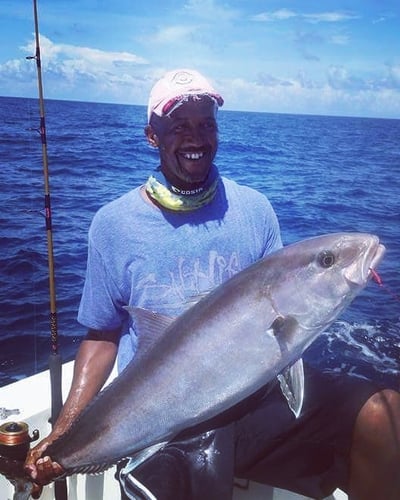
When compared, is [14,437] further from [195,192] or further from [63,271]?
[63,271]

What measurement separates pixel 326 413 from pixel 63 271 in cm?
812

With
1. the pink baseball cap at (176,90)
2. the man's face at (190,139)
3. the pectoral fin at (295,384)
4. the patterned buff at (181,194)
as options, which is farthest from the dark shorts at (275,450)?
the pink baseball cap at (176,90)

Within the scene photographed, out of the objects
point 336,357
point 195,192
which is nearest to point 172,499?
point 195,192

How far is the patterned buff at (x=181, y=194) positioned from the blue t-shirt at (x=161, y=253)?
5 centimetres

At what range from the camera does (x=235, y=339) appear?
6.79 ft

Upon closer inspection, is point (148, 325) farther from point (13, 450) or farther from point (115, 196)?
point (115, 196)

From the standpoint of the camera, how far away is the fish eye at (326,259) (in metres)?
2.09

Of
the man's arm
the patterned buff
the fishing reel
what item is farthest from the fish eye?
the fishing reel

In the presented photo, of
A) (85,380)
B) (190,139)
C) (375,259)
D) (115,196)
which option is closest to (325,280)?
(375,259)

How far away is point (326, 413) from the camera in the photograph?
2.62 meters

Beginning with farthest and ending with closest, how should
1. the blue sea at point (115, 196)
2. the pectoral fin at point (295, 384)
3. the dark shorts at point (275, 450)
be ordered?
the blue sea at point (115, 196)
the dark shorts at point (275, 450)
the pectoral fin at point (295, 384)

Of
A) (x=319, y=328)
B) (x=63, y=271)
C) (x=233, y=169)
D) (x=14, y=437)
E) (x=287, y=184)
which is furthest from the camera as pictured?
(x=233, y=169)

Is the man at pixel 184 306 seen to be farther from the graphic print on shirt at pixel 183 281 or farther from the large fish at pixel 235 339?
the large fish at pixel 235 339

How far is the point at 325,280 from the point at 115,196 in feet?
47.5
